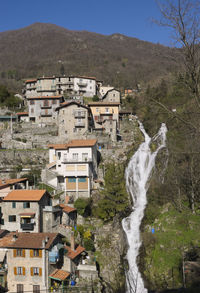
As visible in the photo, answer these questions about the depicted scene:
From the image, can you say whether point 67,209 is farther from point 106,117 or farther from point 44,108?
point 44,108

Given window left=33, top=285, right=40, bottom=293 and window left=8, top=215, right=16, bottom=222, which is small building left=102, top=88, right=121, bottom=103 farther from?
window left=33, top=285, right=40, bottom=293

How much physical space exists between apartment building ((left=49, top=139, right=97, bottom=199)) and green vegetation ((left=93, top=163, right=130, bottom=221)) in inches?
119

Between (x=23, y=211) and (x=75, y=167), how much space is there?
10.3 metres

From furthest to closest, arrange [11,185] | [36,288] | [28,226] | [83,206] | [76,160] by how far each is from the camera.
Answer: [76,160]
[11,185]
[83,206]
[28,226]
[36,288]

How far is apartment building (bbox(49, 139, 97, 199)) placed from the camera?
3694 centimetres

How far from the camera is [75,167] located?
3741 centimetres

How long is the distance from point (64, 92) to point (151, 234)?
4724cm

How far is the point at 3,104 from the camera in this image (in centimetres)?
6756

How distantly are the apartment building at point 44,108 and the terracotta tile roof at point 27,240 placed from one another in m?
33.4

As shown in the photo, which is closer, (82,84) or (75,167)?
(75,167)

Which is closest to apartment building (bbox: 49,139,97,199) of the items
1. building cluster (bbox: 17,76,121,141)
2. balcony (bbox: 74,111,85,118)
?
building cluster (bbox: 17,76,121,141)

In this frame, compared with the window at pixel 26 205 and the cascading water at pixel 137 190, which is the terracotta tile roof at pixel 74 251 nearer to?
the cascading water at pixel 137 190

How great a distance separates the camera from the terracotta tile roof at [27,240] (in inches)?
983

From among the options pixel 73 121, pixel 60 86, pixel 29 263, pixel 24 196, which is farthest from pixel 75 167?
pixel 60 86
